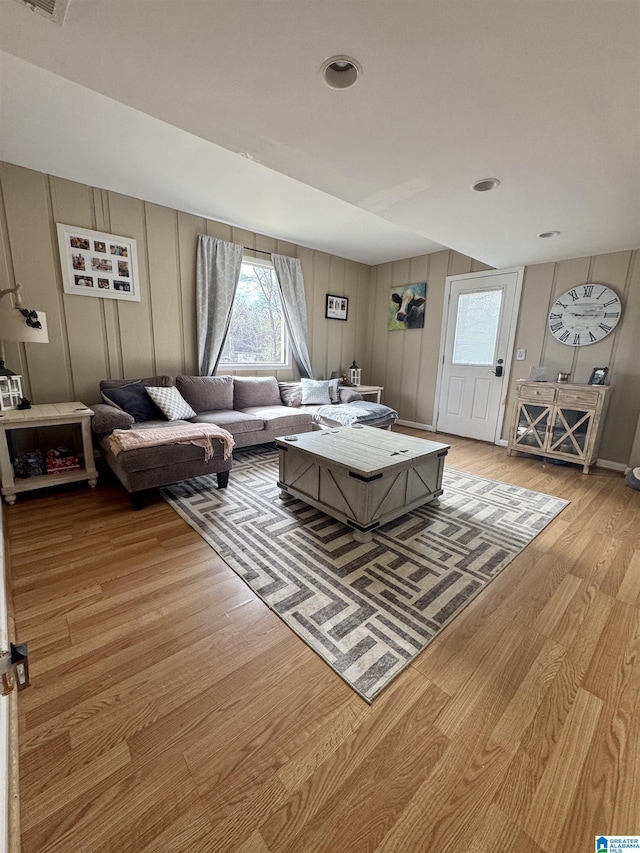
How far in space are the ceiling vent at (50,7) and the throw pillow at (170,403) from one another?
7.75 feet

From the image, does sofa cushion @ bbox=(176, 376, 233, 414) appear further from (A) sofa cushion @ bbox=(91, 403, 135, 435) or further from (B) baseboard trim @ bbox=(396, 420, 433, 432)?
(B) baseboard trim @ bbox=(396, 420, 433, 432)

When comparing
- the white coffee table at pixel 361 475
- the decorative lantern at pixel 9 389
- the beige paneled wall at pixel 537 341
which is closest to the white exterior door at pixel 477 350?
the beige paneled wall at pixel 537 341

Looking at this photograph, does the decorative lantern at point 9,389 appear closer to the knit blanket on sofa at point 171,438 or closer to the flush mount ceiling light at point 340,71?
the knit blanket on sofa at point 171,438

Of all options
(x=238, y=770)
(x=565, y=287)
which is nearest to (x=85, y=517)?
(x=238, y=770)

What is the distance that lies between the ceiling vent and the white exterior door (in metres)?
4.29

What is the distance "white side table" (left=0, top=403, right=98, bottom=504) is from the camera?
2.34 metres

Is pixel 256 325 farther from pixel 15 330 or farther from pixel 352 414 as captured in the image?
pixel 15 330

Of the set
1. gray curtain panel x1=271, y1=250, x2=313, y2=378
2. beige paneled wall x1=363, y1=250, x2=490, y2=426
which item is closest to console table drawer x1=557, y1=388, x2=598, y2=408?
beige paneled wall x1=363, y1=250, x2=490, y2=426

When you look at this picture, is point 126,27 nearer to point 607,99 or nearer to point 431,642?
point 607,99

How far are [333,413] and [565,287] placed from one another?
2884mm

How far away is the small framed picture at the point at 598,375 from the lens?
134 inches

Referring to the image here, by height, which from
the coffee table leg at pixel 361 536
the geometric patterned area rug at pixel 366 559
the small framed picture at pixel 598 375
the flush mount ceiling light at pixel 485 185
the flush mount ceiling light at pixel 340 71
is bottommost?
the geometric patterned area rug at pixel 366 559

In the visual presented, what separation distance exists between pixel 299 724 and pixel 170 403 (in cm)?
274

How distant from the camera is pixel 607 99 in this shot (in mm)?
1413
